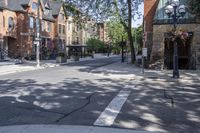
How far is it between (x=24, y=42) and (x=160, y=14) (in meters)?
28.5

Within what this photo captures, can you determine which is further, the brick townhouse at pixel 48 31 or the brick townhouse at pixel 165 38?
the brick townhouse at pixel 48 31

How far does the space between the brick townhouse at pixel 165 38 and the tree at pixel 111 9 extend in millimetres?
8563

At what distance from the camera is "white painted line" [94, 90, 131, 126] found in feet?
27.0

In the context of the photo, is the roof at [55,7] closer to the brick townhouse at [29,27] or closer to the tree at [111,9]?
the brick townhouse at [29,27]

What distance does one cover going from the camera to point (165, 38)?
2650cm

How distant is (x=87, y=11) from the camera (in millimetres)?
37906

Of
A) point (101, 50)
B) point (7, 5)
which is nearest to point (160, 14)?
point (7, 5)

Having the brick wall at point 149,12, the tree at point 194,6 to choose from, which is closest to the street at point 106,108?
the tree at point 194,6

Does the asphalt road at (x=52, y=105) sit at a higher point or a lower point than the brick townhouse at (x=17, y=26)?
Result: lower

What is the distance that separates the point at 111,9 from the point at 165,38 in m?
12.1

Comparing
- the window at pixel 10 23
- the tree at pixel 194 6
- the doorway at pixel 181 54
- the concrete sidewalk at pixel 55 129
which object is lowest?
the concrete sidewalk at pixel 55 129

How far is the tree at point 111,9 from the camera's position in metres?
36.9

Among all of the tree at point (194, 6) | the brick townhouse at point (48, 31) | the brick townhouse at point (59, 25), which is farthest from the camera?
the brick townhouse at point (59, 25)

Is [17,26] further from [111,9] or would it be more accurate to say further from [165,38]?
[165,38]
